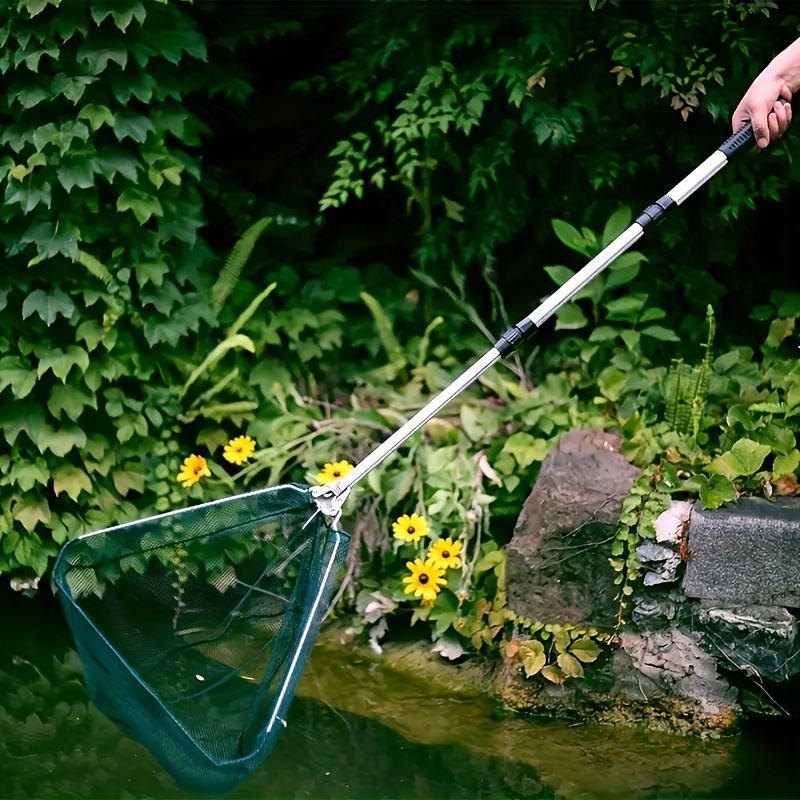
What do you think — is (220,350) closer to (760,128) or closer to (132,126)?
(132,126)

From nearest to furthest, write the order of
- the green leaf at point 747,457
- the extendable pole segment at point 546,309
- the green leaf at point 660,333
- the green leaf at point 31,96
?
the extendable pole segment at point 546,309, the green leaf at point 747,457, the green leaf at point 31,96, the green leaf at point 660,333

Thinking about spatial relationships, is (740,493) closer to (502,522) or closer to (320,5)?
(502,522)

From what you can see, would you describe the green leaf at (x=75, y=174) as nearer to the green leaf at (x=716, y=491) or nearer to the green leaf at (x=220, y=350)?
the green leaf at (x=220, y=350)

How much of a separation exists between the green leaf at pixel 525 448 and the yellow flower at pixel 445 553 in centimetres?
36

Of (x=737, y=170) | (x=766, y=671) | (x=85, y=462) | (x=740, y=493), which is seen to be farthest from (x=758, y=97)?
(x=85, y=462)

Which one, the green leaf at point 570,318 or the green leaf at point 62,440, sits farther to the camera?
the green leaf at point 570,318

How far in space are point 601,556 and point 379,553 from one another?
82cm

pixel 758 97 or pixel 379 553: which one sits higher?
pixel 758 97

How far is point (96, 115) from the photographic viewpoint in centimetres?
313

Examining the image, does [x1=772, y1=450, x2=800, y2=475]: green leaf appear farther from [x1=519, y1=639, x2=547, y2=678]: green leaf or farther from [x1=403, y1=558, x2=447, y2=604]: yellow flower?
[x1=403, y1=558, x2=447, y2=604]: yellow flower

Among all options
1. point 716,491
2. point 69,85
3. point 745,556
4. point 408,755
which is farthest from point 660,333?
point 69,85

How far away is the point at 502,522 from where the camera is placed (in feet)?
10.8

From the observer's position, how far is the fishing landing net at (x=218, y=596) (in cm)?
238

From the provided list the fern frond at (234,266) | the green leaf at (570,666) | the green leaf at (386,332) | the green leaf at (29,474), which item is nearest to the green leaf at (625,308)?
the green leaf at (386,332)
